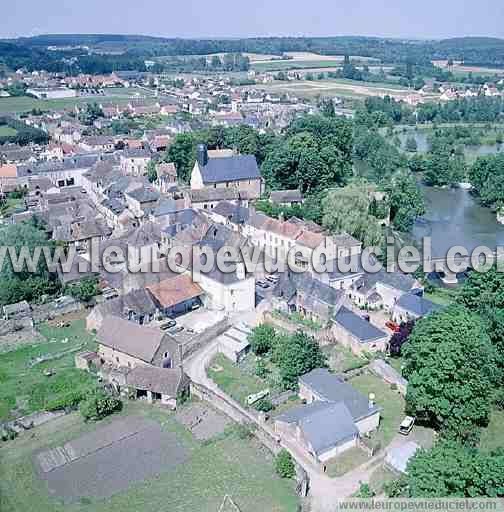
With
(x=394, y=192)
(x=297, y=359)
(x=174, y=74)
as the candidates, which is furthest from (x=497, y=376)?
(x=174, y=74)

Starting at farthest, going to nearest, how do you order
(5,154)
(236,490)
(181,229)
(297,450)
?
(5,154), (181,229), (297,450), (236,490)

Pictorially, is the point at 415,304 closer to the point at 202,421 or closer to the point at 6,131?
the point at 202,421

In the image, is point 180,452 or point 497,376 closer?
point 180,452

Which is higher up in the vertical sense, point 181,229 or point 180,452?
point 181,229

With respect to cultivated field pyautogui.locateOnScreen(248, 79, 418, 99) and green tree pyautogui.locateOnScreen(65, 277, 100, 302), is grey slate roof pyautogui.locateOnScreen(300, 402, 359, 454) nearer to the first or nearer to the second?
green tree pyautogui.locateOnScreen(65, 277, 100, 302)

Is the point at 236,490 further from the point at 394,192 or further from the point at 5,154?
the point at 5,154

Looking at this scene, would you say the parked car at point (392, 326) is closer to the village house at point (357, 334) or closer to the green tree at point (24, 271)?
the village house at point (357, 334)

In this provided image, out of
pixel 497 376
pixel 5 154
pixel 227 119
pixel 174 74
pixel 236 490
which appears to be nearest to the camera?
pixel 236 490
